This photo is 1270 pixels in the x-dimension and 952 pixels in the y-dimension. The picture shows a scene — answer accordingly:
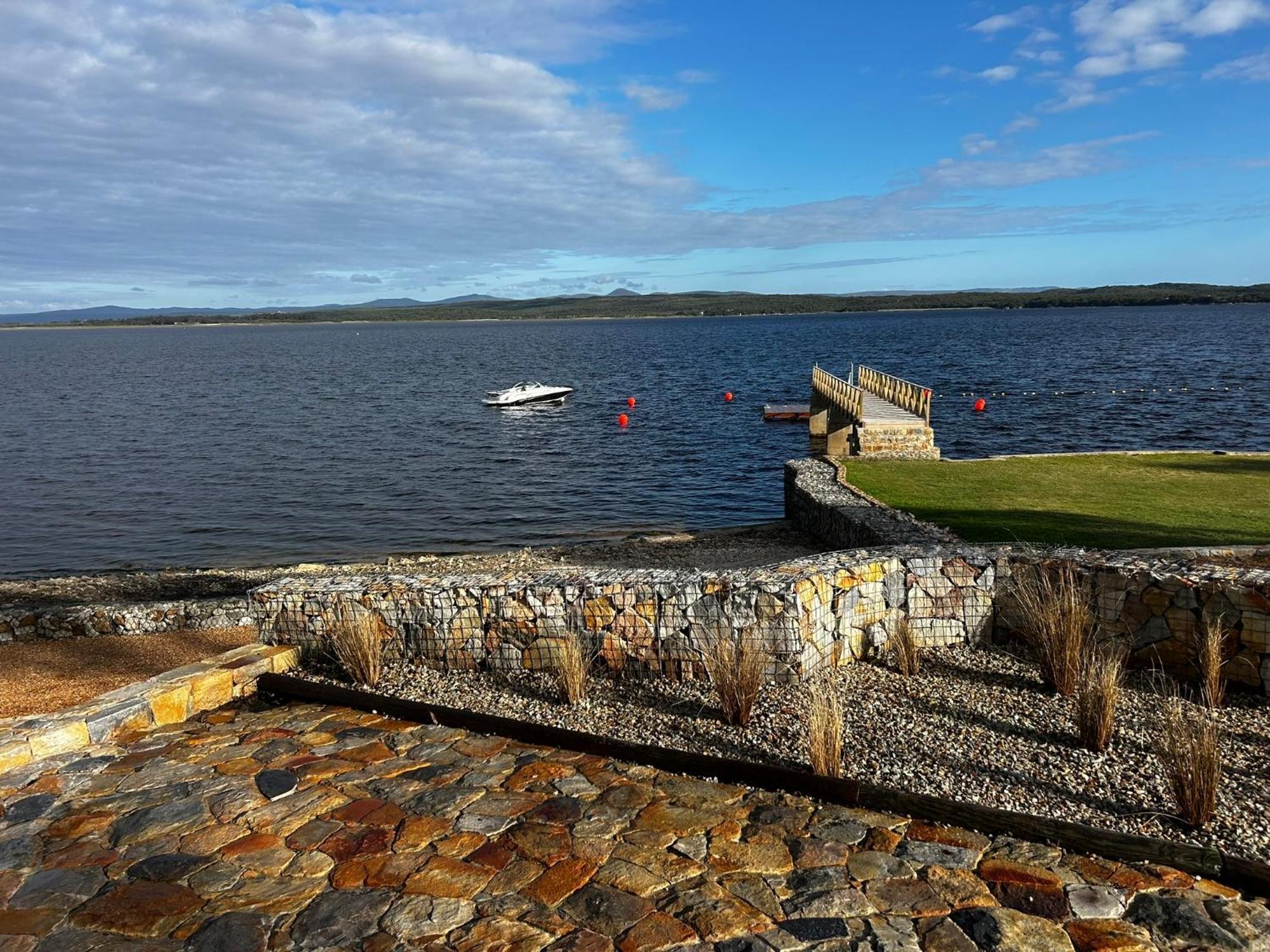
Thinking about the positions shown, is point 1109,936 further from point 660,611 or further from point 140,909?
point 140,909

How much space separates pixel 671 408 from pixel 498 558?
2980 cm

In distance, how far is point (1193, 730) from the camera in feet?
17.8

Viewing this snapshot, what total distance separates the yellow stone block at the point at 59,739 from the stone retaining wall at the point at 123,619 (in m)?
3.84

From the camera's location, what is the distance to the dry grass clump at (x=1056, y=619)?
6.98 metres

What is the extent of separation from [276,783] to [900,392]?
22583 mm

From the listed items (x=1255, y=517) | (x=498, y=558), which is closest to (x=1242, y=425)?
(x=1255, y=517)

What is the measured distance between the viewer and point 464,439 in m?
36.0

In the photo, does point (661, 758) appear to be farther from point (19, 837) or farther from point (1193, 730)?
point (19, 837)

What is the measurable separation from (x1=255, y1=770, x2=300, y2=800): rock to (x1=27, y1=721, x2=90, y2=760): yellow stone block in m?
1.51

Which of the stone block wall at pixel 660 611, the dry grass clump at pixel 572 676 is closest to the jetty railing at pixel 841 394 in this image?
the stone block wall at pixel 660 611

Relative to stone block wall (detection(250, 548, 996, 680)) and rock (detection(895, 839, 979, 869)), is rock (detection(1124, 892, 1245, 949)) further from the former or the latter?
stone block wall (detection(250, 548, 996, 680))

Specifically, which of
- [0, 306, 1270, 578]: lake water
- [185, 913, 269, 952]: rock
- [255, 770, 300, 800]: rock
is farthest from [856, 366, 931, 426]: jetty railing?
[185, 913, 269, 952]: rock

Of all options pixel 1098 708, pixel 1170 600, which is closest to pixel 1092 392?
pixel 1170 600

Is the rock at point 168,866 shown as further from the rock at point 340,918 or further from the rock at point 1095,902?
the rock at point 1095,902
